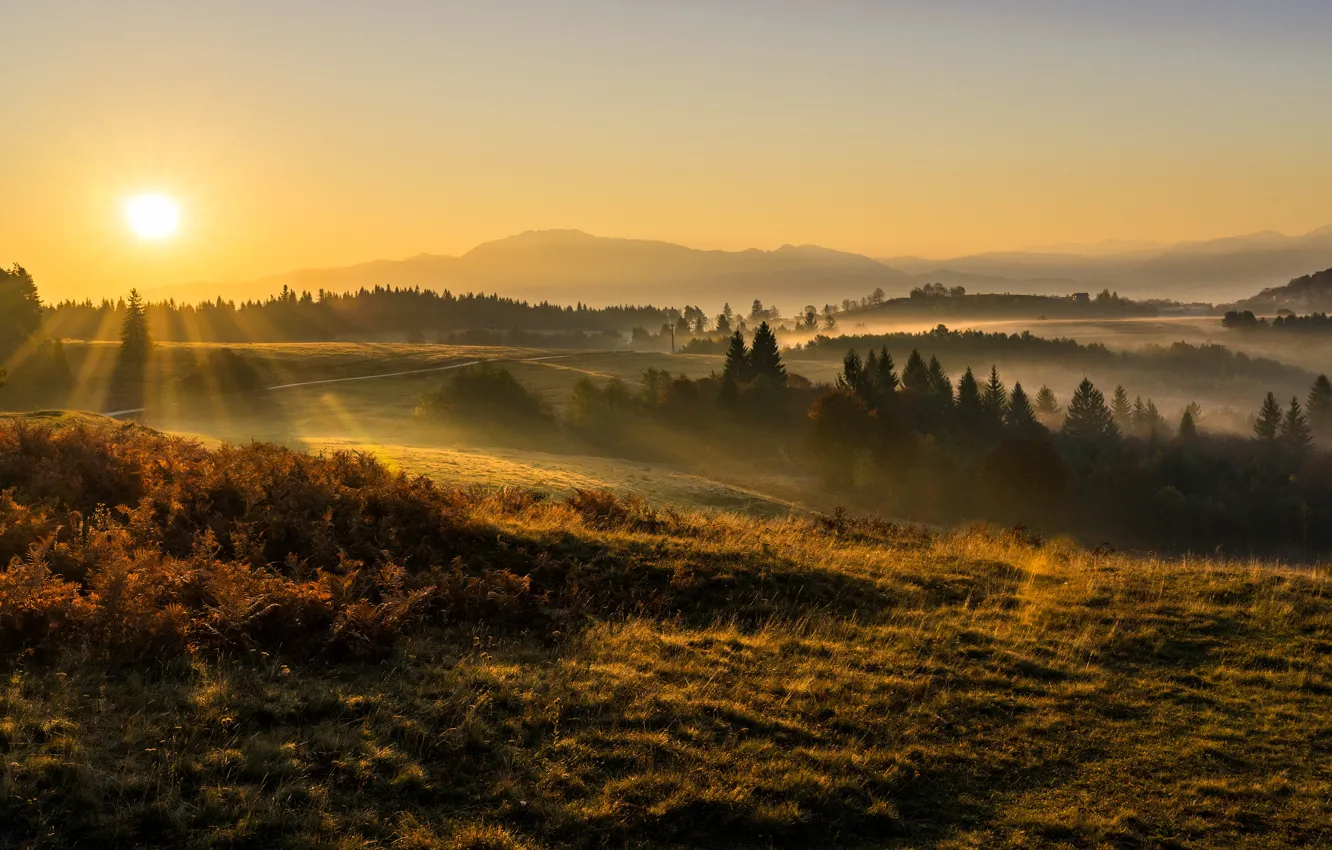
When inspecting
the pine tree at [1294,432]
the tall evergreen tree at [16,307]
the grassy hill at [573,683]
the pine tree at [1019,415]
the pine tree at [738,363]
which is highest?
the tall evergreen tree at [16,307]

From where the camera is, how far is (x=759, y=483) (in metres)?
89.8

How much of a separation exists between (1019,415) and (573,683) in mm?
153008

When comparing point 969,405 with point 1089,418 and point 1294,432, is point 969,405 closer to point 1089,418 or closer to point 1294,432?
point 1089,418

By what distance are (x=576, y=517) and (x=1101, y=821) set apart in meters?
13.4

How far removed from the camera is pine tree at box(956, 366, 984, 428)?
136250mm

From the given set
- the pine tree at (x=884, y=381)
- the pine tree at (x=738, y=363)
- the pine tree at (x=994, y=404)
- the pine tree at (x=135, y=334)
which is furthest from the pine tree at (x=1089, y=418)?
the pine tree at (x=135, y=334)

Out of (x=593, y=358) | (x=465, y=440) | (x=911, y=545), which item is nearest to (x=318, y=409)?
(x=465, y=440)

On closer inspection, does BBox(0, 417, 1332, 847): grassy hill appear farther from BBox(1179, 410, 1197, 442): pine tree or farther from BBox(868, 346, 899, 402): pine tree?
BBox(1179, 410, 1197, 442): pine tree

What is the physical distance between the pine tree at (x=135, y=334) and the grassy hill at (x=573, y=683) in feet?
388

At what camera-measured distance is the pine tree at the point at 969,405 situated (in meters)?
136

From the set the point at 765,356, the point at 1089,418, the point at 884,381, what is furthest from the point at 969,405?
the point at 1089,418

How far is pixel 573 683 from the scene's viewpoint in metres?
11.1

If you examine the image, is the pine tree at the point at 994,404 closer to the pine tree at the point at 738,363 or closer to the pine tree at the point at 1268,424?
the pine tree at the point at 738,363

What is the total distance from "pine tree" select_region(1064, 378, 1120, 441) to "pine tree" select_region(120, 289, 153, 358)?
158m
